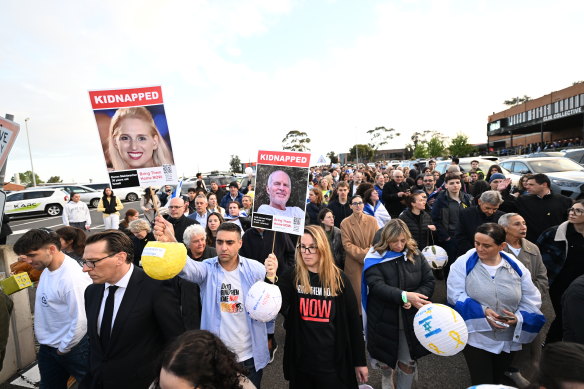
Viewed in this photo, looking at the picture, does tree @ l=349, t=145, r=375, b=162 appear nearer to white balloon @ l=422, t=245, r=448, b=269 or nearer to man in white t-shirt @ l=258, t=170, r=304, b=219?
white balloon @ l=422, t=245, r=448, b=269

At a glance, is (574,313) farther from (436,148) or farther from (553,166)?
(436,148)

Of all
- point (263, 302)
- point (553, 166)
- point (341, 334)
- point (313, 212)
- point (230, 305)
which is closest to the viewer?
point (263, 302)

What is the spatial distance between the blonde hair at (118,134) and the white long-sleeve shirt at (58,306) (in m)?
1.14

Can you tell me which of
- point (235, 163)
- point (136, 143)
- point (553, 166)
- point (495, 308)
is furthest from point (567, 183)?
point (235, 163)

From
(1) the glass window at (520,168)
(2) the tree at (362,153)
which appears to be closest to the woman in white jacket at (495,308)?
(1) the glass window at (520,168)

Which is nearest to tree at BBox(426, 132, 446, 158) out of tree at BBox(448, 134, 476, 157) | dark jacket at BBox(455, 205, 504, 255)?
tree at BBox(448, 134, 476, 157)

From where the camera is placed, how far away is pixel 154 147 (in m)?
3.00

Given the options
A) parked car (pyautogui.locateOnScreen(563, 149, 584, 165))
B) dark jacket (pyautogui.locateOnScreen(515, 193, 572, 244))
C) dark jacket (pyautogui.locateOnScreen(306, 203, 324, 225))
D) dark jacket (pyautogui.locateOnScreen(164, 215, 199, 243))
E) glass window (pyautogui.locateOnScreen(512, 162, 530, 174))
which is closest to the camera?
dark jacket (pyautogui.locateOnScreen(515, 193, 572, 244))

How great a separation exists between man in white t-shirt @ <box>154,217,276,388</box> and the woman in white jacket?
6.10 ft

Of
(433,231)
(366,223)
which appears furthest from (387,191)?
(366,223)

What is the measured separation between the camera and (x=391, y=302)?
111 inches

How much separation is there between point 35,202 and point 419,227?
2547 cm

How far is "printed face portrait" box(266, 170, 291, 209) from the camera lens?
314cm

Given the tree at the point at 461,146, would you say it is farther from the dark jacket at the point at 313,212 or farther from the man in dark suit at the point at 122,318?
the man in dark suit at the point at 122,318
